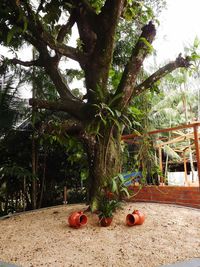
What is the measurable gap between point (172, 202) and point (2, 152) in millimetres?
3850

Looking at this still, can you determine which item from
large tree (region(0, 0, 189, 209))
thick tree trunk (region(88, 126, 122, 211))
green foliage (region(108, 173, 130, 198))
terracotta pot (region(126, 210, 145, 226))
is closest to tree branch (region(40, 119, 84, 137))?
large tree (region(0, 0, 189, 209))

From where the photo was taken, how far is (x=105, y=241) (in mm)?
2795

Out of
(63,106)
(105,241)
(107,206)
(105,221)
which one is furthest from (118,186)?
(63,106)

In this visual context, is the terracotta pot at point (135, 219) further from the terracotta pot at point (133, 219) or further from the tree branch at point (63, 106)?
the tree branch at point (63, 106)

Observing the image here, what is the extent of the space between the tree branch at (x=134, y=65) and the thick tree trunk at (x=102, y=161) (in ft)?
1.91

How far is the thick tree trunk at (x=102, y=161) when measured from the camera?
3727mm

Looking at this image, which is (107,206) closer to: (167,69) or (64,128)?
(64,128)

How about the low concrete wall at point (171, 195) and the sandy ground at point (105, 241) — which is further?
the low concrete wall at point (171, 195)

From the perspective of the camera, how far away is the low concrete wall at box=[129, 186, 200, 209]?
13.2 feet

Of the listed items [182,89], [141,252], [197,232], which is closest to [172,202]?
[197,232]

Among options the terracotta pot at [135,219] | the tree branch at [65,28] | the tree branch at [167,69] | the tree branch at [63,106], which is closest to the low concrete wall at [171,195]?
the terracotta pot at [135,219]

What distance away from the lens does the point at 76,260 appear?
235 cm

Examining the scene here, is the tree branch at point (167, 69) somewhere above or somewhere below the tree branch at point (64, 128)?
above

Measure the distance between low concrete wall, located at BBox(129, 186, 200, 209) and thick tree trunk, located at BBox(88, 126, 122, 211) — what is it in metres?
0.67
